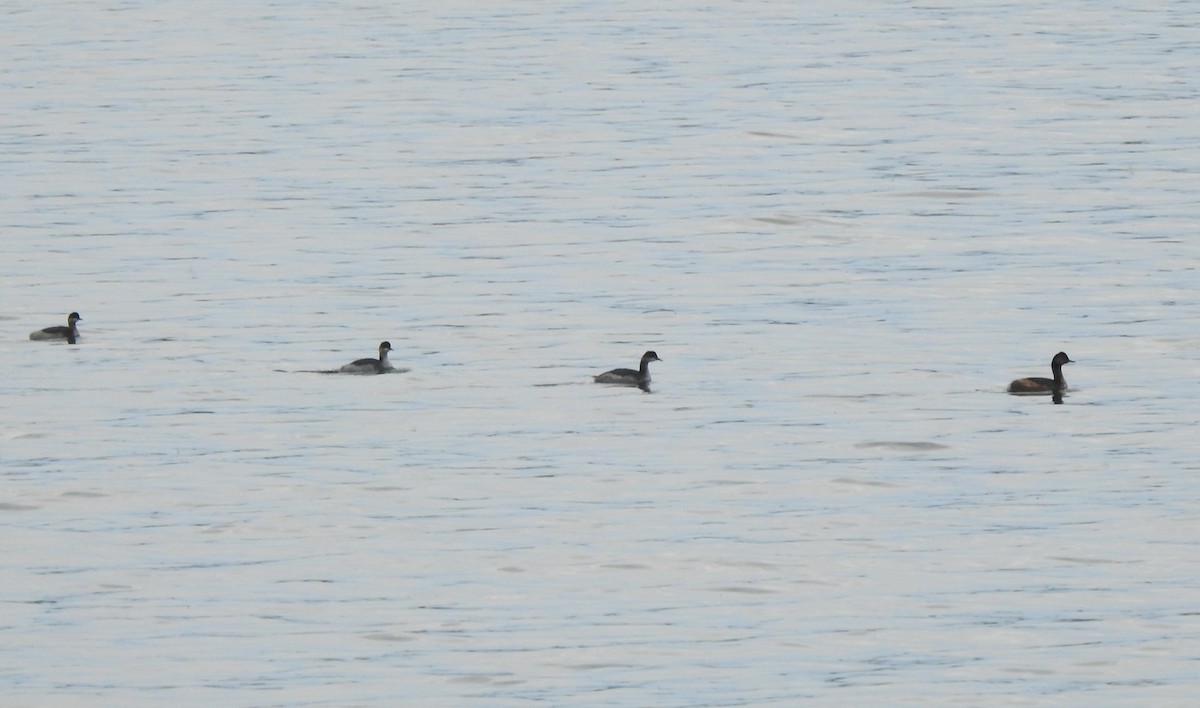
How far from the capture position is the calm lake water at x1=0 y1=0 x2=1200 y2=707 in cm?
1554

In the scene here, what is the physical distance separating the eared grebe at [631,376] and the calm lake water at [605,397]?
19cm

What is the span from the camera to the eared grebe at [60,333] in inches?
1017

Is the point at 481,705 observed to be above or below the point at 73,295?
below

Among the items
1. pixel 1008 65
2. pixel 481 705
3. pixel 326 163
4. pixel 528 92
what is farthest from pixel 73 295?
pixel 1008 65

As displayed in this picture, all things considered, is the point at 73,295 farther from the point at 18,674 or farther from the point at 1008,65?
the point at 1008,65

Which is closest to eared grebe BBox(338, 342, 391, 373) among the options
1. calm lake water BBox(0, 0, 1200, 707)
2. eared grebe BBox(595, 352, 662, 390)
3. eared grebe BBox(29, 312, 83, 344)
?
calm lake water BBox(0, 0, 1200, 707)

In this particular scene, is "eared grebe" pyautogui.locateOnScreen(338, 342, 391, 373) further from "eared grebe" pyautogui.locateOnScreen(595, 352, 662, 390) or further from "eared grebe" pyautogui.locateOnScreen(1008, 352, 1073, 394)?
"eared grebe" pyautogui.locateOnScreen(1008, 352, 1073, 394)

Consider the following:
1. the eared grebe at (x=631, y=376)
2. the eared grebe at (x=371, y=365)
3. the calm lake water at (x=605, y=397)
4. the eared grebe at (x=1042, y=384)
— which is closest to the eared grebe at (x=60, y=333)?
the calm lake water at (x=605, y=397)

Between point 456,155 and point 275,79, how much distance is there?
12.6 m

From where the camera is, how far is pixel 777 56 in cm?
5650

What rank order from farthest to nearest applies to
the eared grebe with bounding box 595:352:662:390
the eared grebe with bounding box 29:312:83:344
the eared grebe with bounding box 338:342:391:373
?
the eared grebe with bounding box 29:312:83:344, the eared grebe with bounding box 338:342:391:373, the eared grebe with bounding box 595:352:662:390

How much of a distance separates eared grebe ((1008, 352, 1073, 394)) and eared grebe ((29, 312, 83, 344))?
10168 millimetres

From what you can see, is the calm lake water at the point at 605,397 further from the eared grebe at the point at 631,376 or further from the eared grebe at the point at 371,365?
the eared grebe at the point at 371,365

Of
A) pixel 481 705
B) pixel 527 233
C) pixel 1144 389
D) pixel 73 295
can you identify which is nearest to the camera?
pixel 481 705
